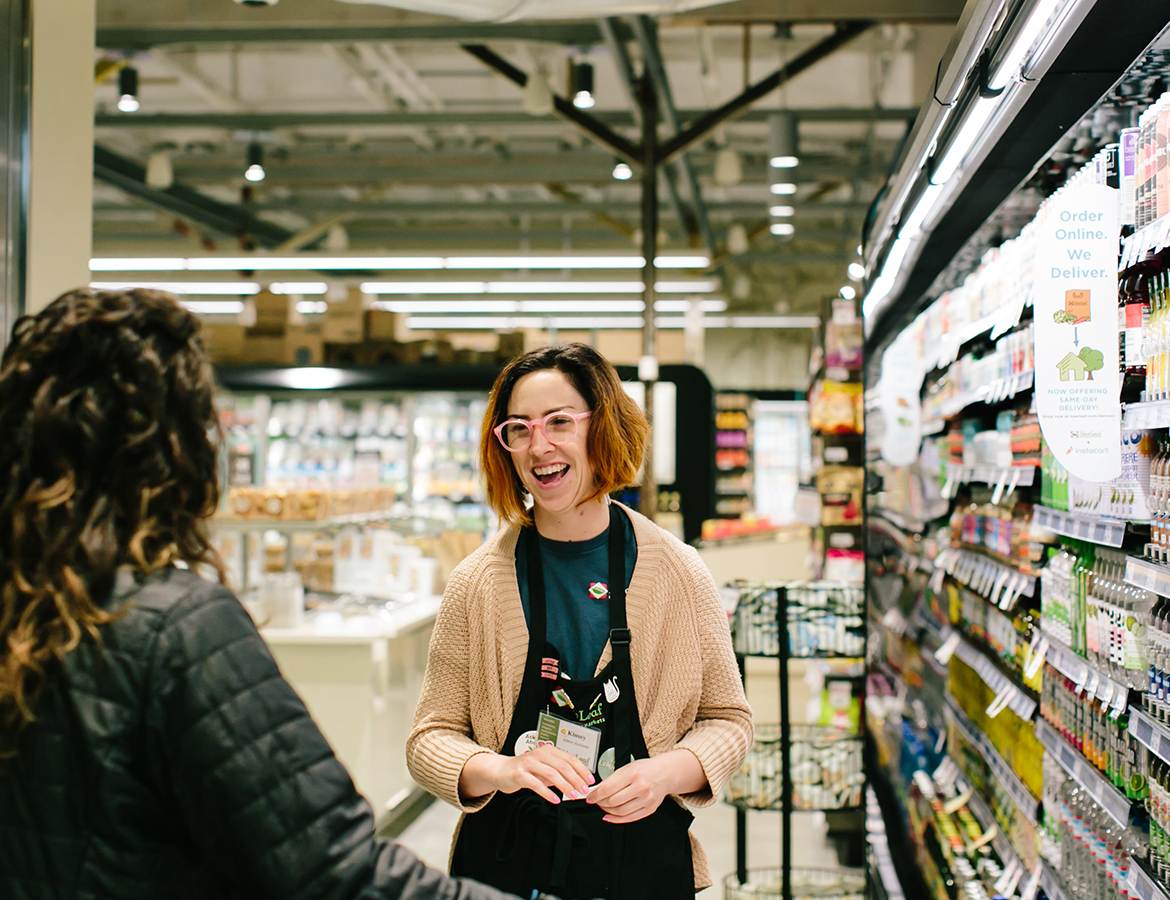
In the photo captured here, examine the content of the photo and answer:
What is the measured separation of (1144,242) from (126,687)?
1.92 m

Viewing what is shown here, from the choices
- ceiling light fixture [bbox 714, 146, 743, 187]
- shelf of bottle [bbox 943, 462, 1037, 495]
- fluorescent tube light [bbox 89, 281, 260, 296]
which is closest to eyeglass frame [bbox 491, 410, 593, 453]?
shelf of bottle [bbox 943, 462, 1037, 495]

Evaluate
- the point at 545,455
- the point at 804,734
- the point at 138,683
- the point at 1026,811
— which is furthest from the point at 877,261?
the point at 138,683

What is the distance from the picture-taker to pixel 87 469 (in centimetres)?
113

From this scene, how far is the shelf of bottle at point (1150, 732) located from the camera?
6.05 ft

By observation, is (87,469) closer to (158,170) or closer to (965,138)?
(965,138)

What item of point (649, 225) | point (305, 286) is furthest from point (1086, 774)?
point (305, 286)

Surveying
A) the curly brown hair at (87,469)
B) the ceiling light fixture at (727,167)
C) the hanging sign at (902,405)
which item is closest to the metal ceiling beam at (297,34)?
the ceiling light fixture at (727,167)

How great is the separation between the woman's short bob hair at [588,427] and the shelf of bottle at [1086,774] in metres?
1.25

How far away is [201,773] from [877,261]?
4.02 metres

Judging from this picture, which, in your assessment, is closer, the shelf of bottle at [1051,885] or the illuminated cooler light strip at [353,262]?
the shelf of bottle at [1051,885]

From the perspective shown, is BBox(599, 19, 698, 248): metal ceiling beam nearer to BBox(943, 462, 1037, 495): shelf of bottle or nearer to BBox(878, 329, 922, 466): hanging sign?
BBox(878, 329, 922, 466): hanging sign

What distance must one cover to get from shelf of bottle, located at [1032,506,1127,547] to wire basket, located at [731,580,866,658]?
1.05 meters

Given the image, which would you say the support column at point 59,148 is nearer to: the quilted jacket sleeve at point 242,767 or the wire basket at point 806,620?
Result: the quilted jacket sleeve at point 242,767

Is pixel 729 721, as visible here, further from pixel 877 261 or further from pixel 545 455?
pixel 877 261
